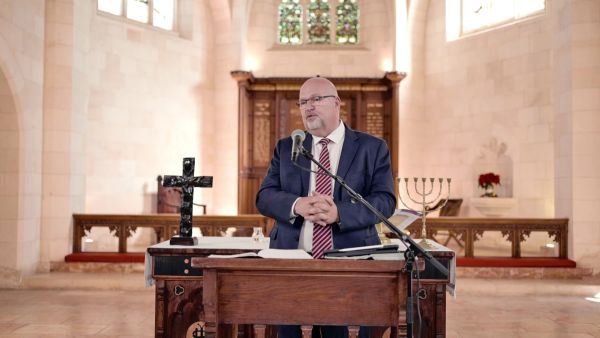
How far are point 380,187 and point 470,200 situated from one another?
27.1 ft

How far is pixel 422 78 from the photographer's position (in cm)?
1187

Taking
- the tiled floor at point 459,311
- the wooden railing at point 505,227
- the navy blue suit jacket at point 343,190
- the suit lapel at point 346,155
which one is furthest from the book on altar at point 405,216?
the wooden railing at point 505,227

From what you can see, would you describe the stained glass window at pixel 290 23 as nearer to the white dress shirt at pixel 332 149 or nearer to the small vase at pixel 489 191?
the small vase at pixel 489 191

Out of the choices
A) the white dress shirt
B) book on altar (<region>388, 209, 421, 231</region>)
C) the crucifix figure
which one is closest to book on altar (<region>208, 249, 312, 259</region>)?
the white dress shirt

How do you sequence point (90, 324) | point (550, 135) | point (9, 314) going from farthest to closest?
1. point (550, 135)
2. point (9, 314)
3. point (90, 324)

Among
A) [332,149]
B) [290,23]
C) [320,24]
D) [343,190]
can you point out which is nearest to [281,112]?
[290,23]

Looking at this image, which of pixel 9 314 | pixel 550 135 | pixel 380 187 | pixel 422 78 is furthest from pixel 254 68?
pixel 380 187

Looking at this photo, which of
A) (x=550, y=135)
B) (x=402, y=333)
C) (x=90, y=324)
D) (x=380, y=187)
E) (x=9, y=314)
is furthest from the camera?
(x=550, y=135)

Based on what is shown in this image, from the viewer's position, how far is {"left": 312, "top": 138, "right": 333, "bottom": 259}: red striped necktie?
250cm

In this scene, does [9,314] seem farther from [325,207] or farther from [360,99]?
[360,99]

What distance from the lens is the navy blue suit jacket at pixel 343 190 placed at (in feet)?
8.29

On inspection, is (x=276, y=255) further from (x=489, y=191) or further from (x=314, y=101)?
(x=489, y=191)

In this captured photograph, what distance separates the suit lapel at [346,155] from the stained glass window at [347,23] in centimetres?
1001

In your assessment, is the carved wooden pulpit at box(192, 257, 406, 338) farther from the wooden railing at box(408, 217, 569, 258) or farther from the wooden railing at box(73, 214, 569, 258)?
the wooden railing at box(408, 217, 569, 258)
